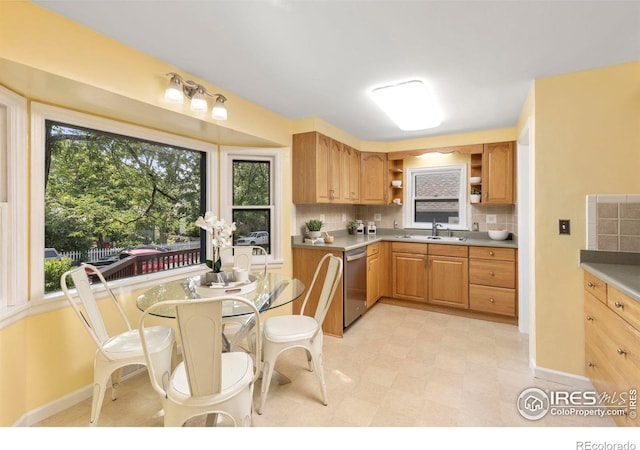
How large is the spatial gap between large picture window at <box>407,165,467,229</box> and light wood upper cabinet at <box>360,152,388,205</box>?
1.46 feet

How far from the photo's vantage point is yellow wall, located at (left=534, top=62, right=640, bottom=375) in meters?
2.04

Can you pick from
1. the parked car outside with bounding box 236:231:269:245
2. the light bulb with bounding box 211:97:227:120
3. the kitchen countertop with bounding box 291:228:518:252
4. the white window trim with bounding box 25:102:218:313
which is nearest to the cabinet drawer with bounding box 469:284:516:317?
the kitchen countertop with bounding box 291:228:518:252

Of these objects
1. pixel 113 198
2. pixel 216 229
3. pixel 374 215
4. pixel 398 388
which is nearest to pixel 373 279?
pixel 374 215

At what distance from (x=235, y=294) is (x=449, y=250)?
107 inches

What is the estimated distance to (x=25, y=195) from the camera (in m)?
1.78

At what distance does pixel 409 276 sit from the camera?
3.83 metres

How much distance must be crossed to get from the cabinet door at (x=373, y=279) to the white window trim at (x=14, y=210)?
2.96 metres

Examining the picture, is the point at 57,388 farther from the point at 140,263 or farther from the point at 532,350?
the point at 532,350

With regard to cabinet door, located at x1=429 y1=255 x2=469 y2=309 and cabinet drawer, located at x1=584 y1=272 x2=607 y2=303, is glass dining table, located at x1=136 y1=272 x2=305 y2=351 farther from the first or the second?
cabinet door, located at x1=429 y1=255 x2=469 y2=309

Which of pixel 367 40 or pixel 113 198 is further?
pixel 113 198

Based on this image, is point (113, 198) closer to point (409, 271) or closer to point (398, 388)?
point (398, 388)

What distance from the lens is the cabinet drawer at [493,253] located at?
3282 mm
